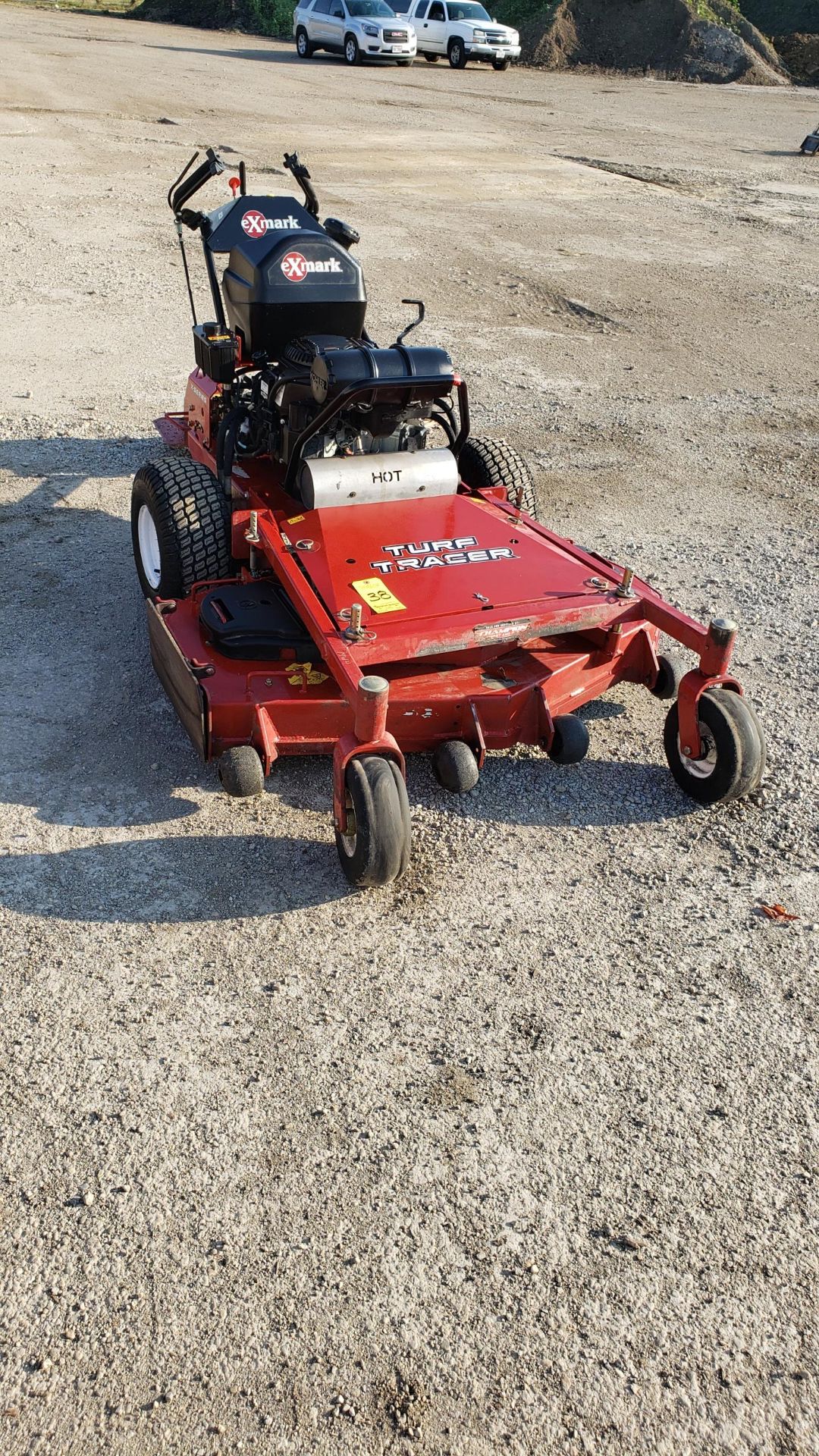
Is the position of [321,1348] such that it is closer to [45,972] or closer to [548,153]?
[45,972]

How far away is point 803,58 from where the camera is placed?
1235 inches

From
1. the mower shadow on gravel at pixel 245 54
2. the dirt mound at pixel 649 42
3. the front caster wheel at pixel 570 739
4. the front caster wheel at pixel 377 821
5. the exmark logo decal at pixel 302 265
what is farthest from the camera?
the dirt mound at pixel 649 42

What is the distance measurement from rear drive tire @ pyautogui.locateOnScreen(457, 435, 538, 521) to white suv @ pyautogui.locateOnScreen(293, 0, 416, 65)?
930 inches

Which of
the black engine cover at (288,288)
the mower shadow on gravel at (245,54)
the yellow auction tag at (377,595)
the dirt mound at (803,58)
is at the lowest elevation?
the yellow auction tag at (377,595)

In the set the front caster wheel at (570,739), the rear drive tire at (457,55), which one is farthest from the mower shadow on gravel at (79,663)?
the rear drive tire at (457,55)

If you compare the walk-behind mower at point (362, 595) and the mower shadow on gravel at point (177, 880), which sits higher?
the walk-behind mower at point (362, 595)

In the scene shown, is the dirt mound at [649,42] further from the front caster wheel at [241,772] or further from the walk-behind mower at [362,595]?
the front caster wheel at [241,772]

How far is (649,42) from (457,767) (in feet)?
103

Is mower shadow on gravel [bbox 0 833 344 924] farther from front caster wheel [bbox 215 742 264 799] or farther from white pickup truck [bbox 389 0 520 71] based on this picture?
white pickup truck [bbox 389 0 520 71]

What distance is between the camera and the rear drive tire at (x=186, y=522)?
547cm

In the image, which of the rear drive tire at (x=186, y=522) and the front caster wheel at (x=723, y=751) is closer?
the front caster wheel at (x=723, y=751)

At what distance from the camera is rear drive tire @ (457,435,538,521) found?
6.19 metres

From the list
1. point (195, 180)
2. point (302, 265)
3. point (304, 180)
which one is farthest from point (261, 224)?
point (304, 180)

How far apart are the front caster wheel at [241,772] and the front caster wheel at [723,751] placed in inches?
67.1
